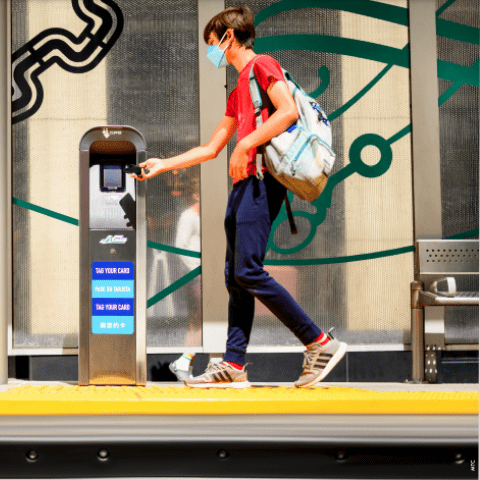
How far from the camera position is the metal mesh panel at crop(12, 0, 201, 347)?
4781 millimetres

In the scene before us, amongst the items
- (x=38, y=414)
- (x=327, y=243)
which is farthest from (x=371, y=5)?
(x=38, y=414)

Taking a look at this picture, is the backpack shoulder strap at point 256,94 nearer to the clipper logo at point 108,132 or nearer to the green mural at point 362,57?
the clipper logo at point 108,132

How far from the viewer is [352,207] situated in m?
4.86

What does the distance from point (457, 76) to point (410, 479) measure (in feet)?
11.4

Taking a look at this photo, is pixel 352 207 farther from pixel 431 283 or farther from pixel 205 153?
pixel 205 153

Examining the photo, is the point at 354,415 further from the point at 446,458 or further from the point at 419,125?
the point at 419,125

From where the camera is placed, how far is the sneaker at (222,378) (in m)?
3.07

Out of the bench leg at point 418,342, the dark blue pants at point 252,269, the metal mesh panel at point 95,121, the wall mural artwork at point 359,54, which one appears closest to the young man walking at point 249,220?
the dark blue pants at point 252,269

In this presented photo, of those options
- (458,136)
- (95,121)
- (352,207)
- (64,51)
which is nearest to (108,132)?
(95,121)

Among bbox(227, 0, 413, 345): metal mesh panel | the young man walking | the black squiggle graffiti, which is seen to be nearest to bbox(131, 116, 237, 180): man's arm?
the young man walking

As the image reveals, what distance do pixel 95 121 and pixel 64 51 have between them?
2.07ft

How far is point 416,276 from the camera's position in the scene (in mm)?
4566

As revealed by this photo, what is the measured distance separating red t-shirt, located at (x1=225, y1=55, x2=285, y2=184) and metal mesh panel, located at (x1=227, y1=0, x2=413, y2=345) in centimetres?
168

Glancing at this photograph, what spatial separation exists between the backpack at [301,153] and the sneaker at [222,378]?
99 cm
